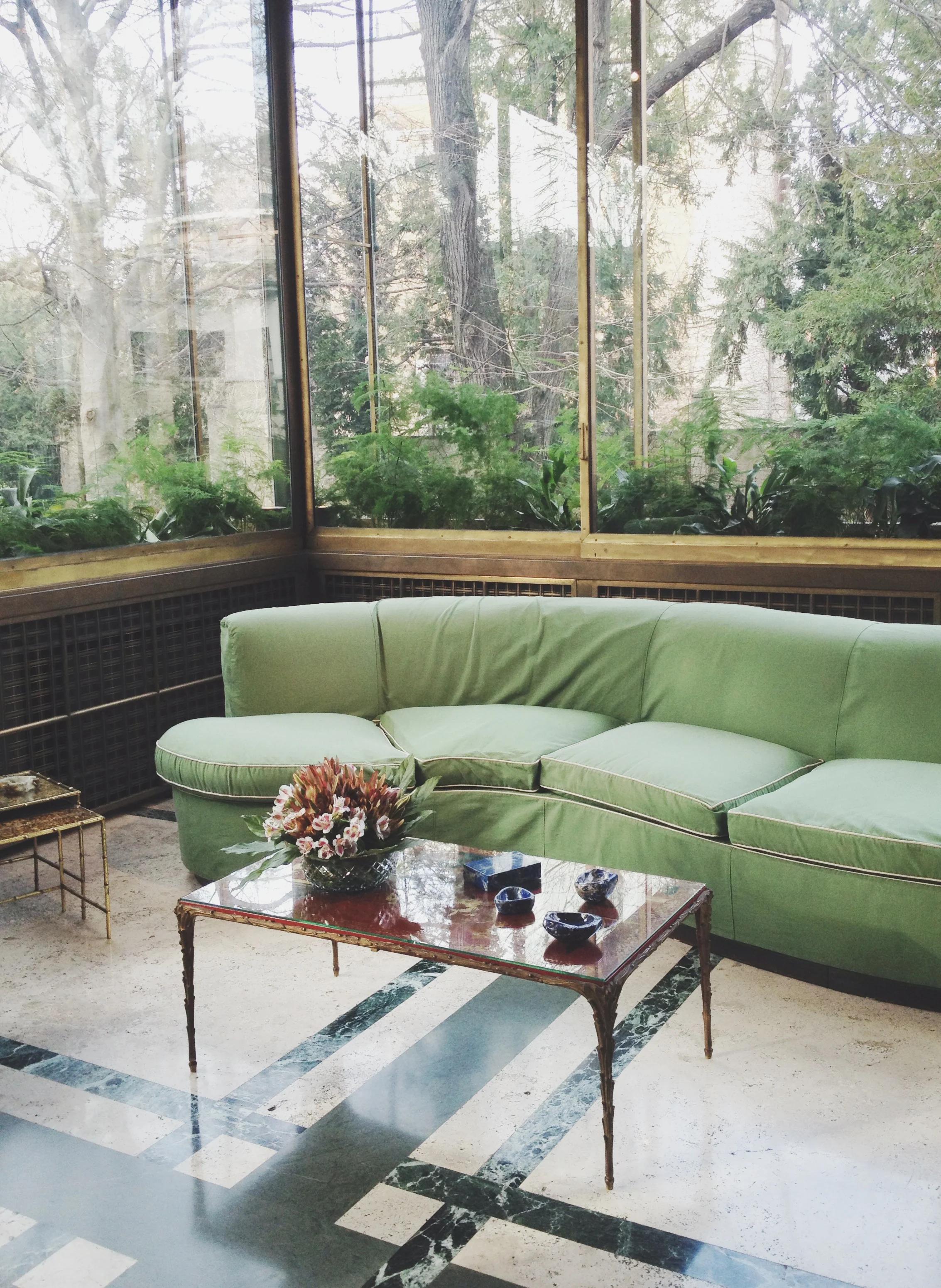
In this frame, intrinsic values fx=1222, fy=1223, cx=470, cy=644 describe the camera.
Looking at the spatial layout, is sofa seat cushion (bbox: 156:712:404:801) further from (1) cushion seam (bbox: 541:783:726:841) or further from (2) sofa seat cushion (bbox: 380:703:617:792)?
(1) cushion seam (bbox: 541:783:726:841)

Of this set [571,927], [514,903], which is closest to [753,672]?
[514,903]

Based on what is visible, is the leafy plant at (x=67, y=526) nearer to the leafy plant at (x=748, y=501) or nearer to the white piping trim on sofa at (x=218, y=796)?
the white piping trim on sofa at (x=218, y=796)

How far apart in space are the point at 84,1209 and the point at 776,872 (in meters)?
1.75

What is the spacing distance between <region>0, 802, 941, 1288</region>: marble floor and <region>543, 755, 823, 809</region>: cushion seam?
44 centimetres

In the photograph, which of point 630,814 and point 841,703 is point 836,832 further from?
point 841,703

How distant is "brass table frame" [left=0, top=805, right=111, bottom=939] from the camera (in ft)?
11.2

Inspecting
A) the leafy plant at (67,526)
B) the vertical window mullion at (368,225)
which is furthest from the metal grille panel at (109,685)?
the vertical window mullion at (368,225)

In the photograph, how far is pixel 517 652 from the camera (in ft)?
13.9

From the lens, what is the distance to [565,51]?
466cm

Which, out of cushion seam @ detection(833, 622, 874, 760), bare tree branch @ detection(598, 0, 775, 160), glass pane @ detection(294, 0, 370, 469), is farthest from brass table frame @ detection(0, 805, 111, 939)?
bare tree branch @ detection(598, 0, 775, 160)

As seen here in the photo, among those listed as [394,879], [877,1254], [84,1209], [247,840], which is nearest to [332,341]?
[247,840]

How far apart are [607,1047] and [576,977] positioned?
0.14 metres

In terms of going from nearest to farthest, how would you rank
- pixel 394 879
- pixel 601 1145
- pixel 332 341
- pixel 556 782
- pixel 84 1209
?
pixel 84 1209
pixel 601 1145
pixel 394 879
pixel 556 782
pixel 332 341

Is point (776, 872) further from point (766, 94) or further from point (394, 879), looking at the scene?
point (766, 94)
